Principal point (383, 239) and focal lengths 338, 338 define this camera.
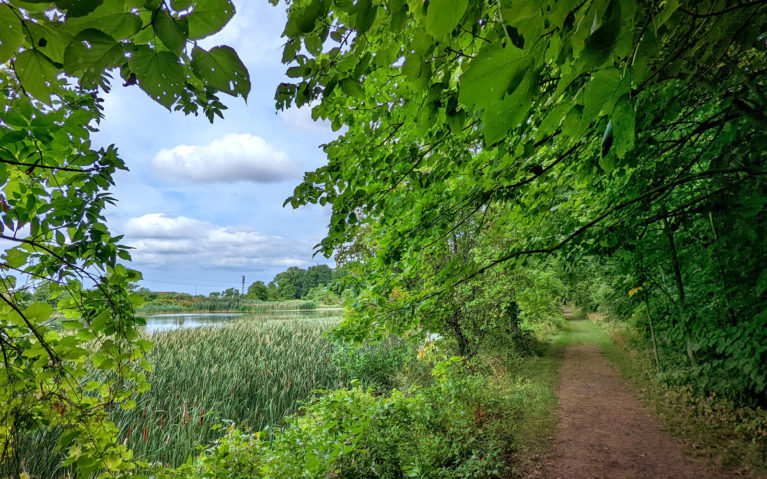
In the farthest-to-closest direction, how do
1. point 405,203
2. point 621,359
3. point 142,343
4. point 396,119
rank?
point 621,359 < point 405,203 < point 396,119 < point 142,343

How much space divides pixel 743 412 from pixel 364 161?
6.32 m

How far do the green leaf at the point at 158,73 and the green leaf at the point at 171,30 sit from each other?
23mm

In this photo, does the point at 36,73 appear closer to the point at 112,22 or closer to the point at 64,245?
the point at 112,22

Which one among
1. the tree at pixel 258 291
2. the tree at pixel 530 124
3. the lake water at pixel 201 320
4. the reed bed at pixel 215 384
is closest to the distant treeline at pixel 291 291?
the tree at pixel 258 291

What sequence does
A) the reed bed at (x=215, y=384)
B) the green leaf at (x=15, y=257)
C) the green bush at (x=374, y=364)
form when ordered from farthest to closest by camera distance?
the green bush at (x=374, y=364) → the reed bed at (x=215, y=384) → the green leaf at (x=15, y=257)

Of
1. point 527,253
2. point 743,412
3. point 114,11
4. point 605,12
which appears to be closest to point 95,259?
point 114,11

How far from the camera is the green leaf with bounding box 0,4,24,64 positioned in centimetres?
48

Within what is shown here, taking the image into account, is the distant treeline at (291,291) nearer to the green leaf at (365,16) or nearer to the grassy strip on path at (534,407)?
the grassy strip on path at (534,407)

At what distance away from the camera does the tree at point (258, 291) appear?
55750 millimetres

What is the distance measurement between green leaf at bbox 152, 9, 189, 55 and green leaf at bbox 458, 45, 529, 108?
0.42m

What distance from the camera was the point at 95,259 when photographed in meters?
1.69

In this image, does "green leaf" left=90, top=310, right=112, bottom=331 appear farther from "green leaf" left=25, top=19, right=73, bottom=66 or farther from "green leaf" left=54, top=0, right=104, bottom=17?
"green leaf" left=54, top=0, right=104, bottom=17

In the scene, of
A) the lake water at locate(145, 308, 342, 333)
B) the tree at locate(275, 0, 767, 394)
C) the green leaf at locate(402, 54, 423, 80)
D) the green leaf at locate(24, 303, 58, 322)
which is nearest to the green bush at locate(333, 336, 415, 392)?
the tree at locate(275, 0, 767, 394)

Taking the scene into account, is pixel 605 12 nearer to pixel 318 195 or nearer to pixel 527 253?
pixel 318 195
